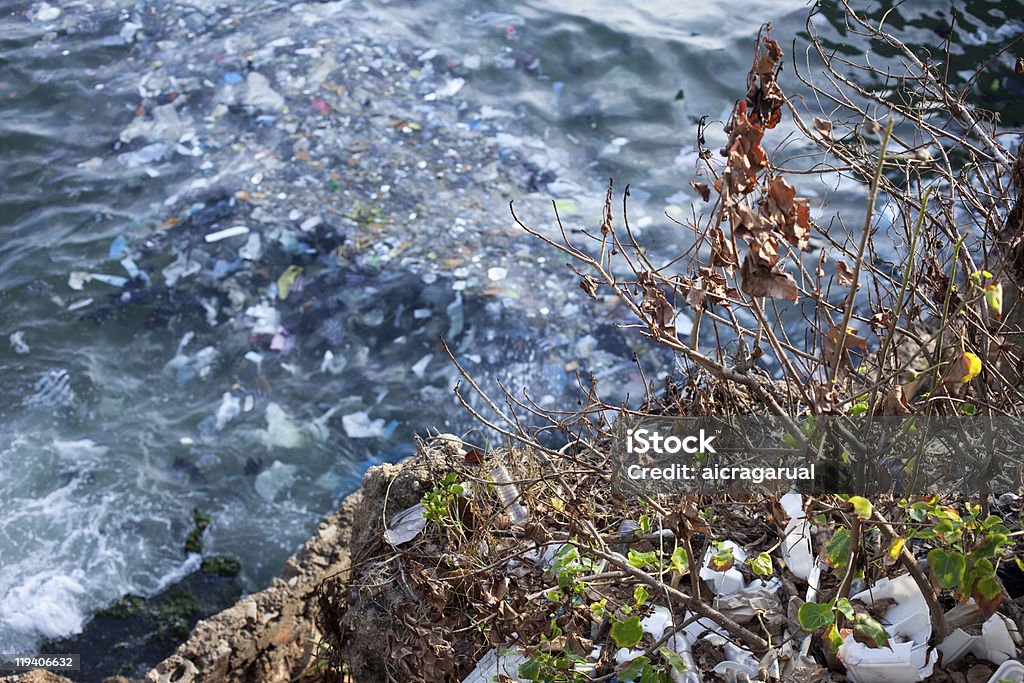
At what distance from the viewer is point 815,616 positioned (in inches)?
50.3

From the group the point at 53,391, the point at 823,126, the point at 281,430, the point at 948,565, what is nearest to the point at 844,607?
the point at 948,565

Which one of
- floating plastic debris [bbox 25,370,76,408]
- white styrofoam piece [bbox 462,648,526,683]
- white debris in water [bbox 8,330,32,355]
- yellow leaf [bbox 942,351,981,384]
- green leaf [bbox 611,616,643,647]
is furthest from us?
white debris in water [bbox 8,330,32,355]

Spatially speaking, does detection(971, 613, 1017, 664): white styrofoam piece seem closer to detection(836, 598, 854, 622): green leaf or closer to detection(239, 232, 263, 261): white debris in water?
detection(836, 598, 854, 622): green leaf

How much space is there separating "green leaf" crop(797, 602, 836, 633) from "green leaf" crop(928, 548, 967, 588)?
16 centimetres

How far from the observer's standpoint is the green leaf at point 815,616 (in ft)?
4.17

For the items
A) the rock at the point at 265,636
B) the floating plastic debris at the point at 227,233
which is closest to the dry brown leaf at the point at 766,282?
the rock at the point at 265,636

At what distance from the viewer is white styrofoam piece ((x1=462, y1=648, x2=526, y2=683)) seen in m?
1.74

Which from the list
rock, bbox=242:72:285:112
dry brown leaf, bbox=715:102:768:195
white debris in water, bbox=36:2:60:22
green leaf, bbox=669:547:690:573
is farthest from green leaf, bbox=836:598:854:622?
white debris in water, bbox=36:2:60:22

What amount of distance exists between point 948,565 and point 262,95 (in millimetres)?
4468

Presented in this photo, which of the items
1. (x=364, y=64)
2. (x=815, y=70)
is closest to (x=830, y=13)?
(x=815, y=70)

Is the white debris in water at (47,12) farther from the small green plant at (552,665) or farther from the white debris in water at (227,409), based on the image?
the small green plant at (552,665)

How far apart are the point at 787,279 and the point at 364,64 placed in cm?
427

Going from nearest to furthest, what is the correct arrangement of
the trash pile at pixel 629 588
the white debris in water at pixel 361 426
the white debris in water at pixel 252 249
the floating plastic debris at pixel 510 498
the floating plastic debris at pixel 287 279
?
the trash pile at pixel 629 588 < the floating plastic debris at pixel 510 498 < the white debris in water at pixel 361 426 < the floating plastic debris at pixel 287 279 < the white debris in water at pixel 252 249

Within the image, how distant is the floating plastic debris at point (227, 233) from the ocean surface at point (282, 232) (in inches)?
0.7
